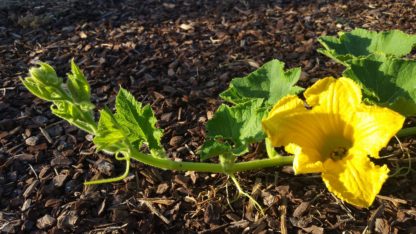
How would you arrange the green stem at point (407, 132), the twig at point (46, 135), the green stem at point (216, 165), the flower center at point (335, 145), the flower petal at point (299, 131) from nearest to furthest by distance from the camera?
the flower petal at point (299, 131), the flower center at point (335, 145), the green stem at point (216, 165), the green stem at point (407, 132), the twig at point (46, 135)

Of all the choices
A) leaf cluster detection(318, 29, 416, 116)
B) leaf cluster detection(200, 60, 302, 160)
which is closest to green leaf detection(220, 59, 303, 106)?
leaf cluster detection(200, 60, 302, 160)

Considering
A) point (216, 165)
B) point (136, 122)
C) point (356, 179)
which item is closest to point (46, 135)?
point (136, 122)

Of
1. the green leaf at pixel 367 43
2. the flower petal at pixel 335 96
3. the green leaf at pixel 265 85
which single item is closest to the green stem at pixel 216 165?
the green leaf at pixel 265 85

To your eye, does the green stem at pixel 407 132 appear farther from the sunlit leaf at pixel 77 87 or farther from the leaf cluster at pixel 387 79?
the sunlit leaf at pixel 77 87

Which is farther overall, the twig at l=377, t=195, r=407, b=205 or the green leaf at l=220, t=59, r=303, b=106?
the green leaf at l=220, t=59, r=303, b=106

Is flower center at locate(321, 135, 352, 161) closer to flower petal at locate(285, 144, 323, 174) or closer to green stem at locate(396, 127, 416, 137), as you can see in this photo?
flower petal at locate(285, 144, 323, 174)

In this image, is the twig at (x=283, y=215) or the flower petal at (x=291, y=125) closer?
the flower petal at (x=291, y=125)

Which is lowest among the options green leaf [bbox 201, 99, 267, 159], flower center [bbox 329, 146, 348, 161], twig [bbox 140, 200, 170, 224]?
twig [bbox 140, 200, 170, 224]

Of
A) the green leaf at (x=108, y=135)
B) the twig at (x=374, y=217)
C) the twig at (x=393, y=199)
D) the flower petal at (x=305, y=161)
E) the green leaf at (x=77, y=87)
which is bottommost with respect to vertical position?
the twig at (x=374, y=217)

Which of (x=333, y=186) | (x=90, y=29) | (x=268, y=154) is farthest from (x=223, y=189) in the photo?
(x=90, y=29)
